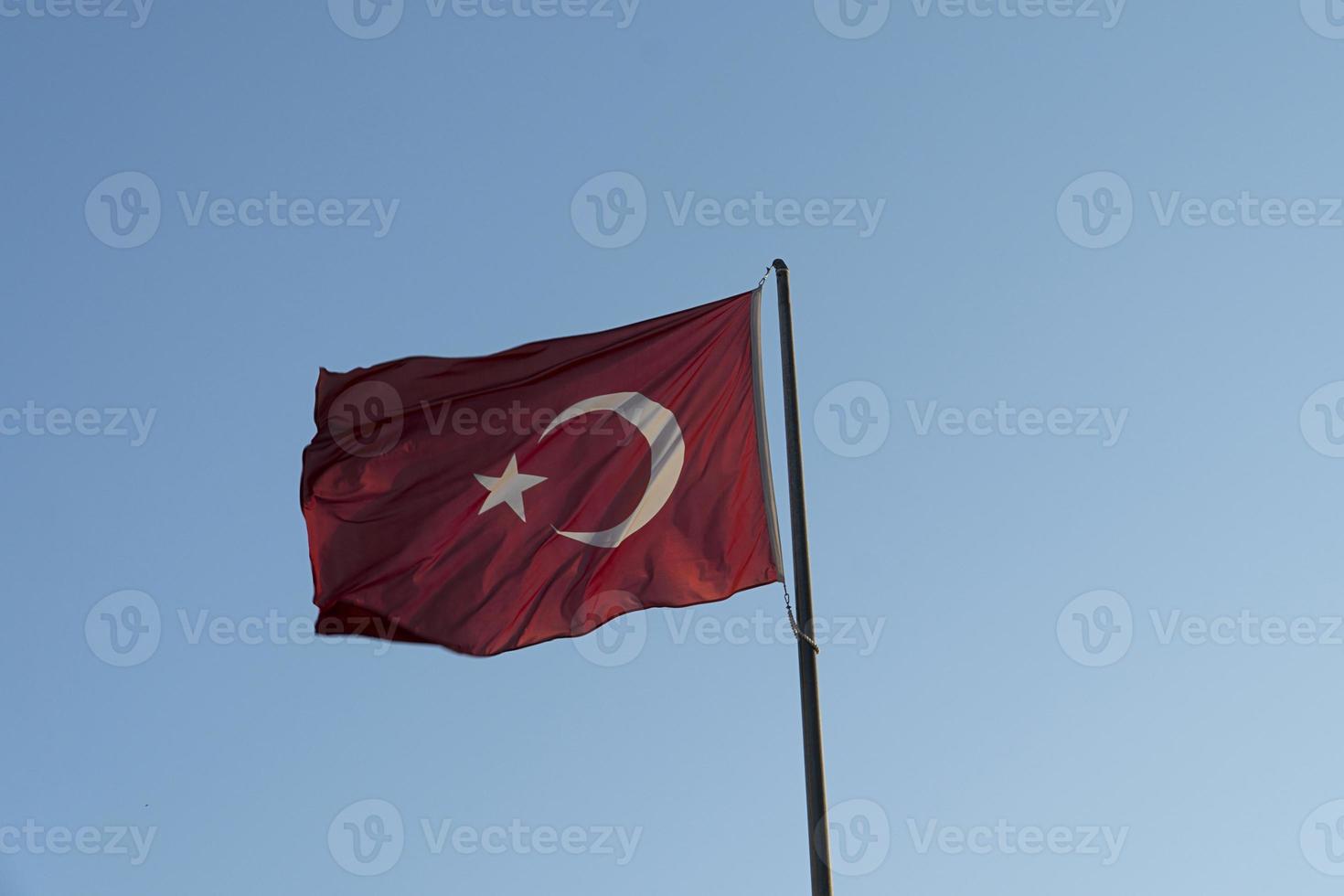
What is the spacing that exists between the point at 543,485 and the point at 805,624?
3.39 m

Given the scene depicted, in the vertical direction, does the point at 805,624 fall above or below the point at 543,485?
below

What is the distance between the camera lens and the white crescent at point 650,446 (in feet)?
51.3

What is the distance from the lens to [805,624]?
14.0m

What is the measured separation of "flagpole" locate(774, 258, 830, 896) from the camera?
43.5 feet

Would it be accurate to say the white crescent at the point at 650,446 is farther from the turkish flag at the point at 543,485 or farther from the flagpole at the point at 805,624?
the flagpole at the point at 805,624

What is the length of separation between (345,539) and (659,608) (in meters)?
3.36

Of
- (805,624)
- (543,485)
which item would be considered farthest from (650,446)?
(805,624)

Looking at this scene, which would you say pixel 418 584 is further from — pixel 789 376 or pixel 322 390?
pixel 789 376

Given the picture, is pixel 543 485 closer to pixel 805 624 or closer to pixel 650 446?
pixel 650 446

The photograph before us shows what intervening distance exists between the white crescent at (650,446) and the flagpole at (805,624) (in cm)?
147

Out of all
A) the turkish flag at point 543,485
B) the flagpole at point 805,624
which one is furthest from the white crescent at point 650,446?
the flagpole at point 805,624

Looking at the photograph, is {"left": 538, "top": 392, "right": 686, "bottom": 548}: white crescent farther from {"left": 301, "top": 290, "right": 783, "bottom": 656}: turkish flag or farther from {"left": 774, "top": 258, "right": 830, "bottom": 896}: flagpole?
{"left": 774, "top": 258, "right": 830, "bottom": 896}: flagpole

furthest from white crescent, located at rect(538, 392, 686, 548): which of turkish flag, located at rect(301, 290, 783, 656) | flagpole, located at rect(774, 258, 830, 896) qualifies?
flagpole, located at rect(774, 258, 830, 896)

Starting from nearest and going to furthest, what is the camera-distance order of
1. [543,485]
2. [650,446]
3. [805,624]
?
1. [805,624]
2. [650,446]
3. [543,485]
